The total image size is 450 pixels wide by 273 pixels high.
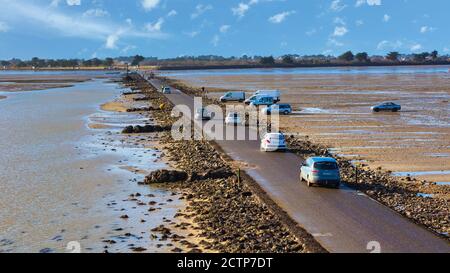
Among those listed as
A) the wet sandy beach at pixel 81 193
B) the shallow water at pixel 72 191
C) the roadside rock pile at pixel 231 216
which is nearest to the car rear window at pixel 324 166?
the roadside rock pile at pixel 231 216

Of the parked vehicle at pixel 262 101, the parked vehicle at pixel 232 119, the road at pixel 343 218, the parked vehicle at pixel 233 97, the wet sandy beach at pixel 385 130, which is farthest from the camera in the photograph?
the parked vehicle at pixel 233 97

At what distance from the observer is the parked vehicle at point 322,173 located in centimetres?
2683

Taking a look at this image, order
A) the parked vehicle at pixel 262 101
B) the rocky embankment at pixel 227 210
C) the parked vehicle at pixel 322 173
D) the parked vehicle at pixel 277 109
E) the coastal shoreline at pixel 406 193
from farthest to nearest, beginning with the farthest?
the parked vehicle at pixel 262 101, the parked vehicle at pixel 277 109, the parked vehicle at pixel 322 173, the coastal shoreline at pixel 406 193, the rocky embankment at pixel 227 210

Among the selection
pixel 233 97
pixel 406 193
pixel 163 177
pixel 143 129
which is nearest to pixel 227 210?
pixel 163 177

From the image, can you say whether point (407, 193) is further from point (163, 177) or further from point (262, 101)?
point (262, 101)

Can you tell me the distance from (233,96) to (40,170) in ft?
163

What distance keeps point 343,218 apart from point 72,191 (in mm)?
15033

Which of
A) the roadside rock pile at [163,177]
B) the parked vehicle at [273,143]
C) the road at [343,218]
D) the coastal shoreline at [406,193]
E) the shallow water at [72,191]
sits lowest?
the shallow water at [72,191]

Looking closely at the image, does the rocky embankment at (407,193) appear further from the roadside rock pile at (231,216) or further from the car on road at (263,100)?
the car on road at (263,100)

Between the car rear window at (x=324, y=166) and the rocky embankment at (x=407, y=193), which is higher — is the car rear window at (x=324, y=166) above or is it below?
above

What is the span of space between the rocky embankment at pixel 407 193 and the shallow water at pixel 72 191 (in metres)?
9.04

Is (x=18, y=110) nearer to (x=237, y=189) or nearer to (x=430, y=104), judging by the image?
(x=430, y=104)

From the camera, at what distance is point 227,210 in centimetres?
2523

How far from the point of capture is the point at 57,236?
22.9 meters
